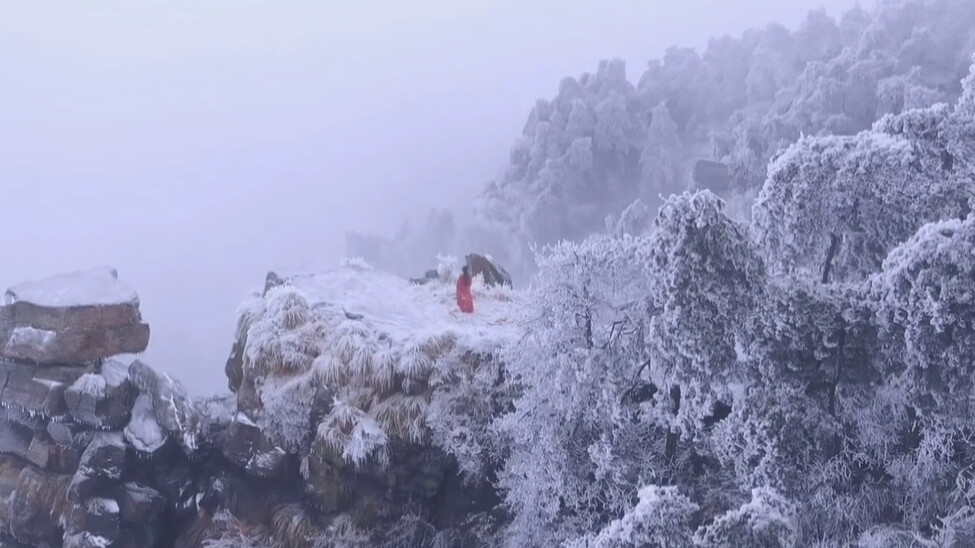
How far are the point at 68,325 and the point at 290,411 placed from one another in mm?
3640

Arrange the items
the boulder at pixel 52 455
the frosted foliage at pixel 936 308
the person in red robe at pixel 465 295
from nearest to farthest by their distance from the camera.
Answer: the frosted foliage at pixel 936 308, the boulder at pixel 52 455, the person in red robe at pixel 465 295

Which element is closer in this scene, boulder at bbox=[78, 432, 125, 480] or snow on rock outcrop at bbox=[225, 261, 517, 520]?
snow on rock outcrop at bbox=[225, 261, 517, 520]

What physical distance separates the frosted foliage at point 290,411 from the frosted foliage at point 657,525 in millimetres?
5224

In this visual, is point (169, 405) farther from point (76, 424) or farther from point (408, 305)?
point (408, 305)

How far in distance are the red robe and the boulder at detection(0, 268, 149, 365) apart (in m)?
4.61

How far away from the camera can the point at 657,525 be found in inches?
215

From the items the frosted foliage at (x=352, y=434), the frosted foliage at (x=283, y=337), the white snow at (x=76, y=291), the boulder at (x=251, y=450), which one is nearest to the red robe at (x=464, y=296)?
the frosted foliage at (x=283, y=337)

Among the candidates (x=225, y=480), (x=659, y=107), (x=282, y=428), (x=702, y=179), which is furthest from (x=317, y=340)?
(x=659, y=107)

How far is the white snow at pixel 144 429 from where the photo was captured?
34.7 feet

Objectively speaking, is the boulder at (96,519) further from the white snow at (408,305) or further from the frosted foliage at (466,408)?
the frosted foliage at (466,408)

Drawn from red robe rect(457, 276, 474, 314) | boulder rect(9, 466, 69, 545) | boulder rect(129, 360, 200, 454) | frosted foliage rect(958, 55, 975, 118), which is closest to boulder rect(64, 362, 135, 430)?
boulder rect(129, 360, 200, 454)

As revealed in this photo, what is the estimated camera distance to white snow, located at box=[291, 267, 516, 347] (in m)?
10.6

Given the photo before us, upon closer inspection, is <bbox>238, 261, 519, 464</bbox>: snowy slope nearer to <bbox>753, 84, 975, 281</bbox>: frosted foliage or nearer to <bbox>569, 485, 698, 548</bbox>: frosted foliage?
<bbox>753, 84, 975, 281</bbox>: frosted foliage

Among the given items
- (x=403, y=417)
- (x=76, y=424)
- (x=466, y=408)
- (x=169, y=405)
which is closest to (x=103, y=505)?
(x=76, y=424)
